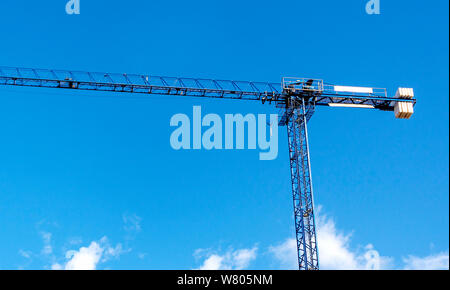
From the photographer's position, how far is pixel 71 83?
78312 mm

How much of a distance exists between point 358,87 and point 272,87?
12.3 metres

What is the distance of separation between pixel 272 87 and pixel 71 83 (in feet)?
96.2
